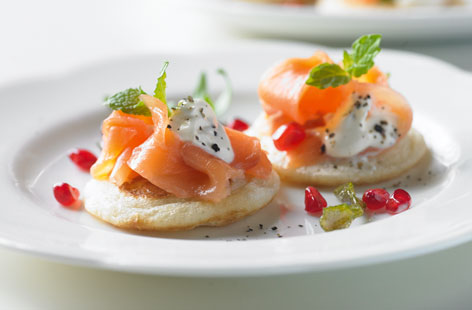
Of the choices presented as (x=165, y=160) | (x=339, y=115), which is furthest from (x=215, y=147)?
(x=339, y=115)

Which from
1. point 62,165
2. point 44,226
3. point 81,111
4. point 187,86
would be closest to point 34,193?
point 62,165

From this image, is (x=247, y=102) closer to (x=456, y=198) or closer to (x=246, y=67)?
(x=246, y=67)

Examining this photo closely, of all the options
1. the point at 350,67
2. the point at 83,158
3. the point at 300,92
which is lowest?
the point at 83,158

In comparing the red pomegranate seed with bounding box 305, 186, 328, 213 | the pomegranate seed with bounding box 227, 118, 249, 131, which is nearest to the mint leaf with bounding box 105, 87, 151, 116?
the red pomegranate seed with bounding box 305, 186, 328, 213

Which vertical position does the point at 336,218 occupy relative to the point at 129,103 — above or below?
below

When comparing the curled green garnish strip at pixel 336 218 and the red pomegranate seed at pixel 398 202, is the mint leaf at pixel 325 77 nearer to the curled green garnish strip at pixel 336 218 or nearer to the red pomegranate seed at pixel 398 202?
the red pomegranate seed at pixel 398 202

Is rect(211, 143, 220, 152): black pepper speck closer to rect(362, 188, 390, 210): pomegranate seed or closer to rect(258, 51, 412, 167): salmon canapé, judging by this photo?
rect(258, 51, 412, 167): salmon canapé

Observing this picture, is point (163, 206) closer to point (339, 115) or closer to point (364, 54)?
point (339, 115)
